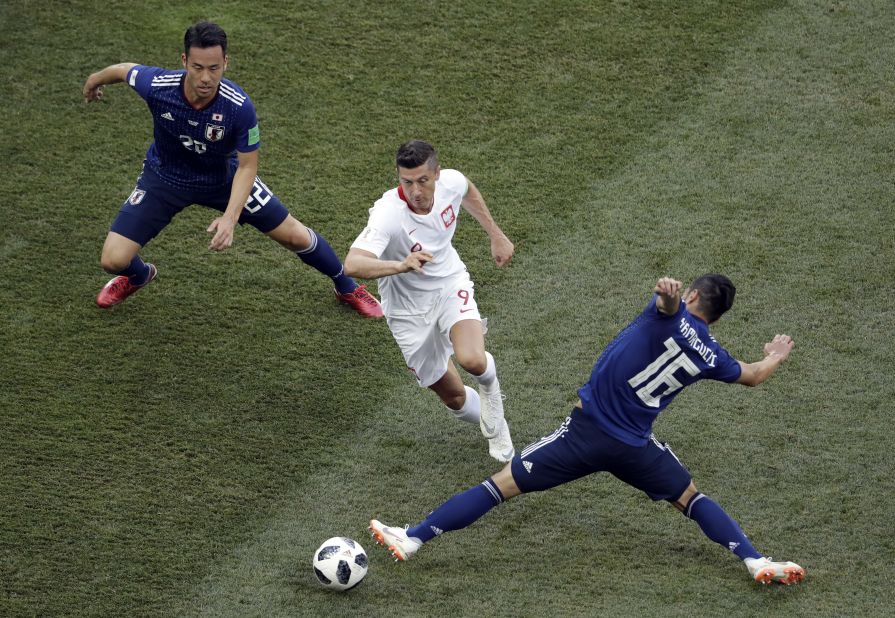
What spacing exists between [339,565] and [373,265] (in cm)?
155

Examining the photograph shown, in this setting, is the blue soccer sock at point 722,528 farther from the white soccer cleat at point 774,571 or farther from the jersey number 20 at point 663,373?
the jersey number 20 at point 663,373

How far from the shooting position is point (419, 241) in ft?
21.1

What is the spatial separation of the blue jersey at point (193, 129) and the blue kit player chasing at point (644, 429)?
258 centimetres

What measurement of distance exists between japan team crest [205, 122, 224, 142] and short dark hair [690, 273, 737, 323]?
307cm

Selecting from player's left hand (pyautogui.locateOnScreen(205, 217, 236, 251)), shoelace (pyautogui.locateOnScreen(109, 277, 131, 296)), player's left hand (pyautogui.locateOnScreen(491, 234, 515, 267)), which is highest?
player's left hand (pyautogui.locateOnScreen(491, 234, 515, 267))

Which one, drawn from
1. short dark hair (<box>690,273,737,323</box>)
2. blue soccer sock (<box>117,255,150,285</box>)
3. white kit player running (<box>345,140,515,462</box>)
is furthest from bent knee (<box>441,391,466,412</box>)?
blue soccer sock (<box>117,255,150,285</box>)

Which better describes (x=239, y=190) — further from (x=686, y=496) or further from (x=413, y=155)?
(x=686, y=496)

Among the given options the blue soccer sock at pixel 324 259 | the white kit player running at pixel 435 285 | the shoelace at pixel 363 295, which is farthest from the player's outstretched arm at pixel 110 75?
the shoelace at pixel 363 295

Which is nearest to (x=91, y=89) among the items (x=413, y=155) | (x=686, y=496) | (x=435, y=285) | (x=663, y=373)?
(x=413, y=155)

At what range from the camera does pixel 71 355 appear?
24.5ft

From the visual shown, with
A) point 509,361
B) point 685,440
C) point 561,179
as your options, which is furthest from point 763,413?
point 561,179

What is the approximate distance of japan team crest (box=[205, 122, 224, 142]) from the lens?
693 cm

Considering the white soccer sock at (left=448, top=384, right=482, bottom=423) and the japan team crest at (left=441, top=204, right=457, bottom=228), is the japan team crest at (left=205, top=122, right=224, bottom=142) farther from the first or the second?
the white soccer sock at (left=448, top=384, right=482, bottom=423)

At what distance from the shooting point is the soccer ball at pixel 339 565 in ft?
19.1
